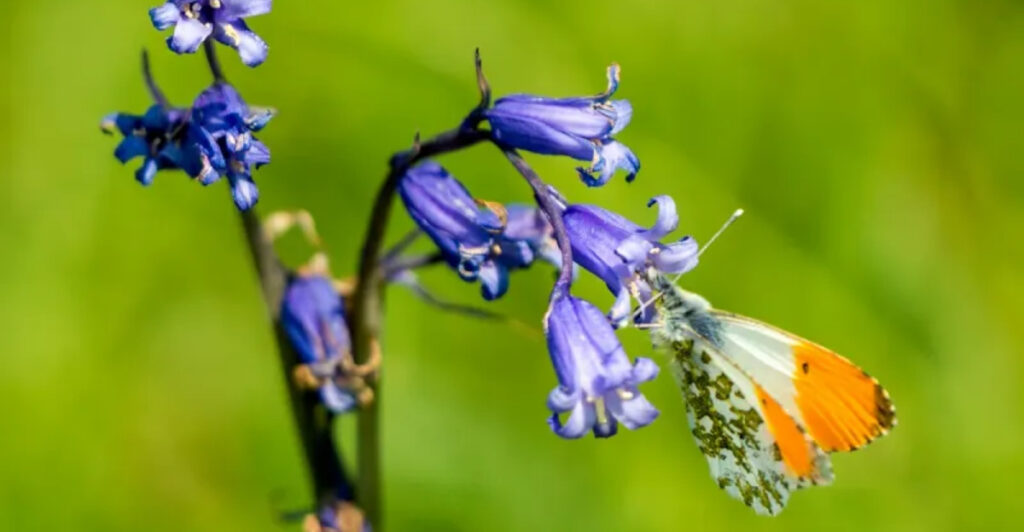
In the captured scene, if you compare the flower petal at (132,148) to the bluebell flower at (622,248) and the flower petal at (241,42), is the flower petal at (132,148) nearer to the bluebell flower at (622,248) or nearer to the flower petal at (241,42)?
the flower petal at (241,42)

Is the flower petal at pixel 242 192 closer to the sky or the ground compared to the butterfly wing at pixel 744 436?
closer to the sky

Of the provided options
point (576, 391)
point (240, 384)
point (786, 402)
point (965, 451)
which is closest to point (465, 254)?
point (576, 391)

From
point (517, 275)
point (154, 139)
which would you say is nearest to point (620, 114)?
point (154, 139)

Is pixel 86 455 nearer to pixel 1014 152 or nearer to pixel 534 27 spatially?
pixel 534 27

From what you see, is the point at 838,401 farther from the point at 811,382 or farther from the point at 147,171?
the point at 147,171

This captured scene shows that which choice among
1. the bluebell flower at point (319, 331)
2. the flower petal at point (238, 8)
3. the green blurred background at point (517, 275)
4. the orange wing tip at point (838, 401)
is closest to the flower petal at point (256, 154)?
the flower petal at point (238, 8)
